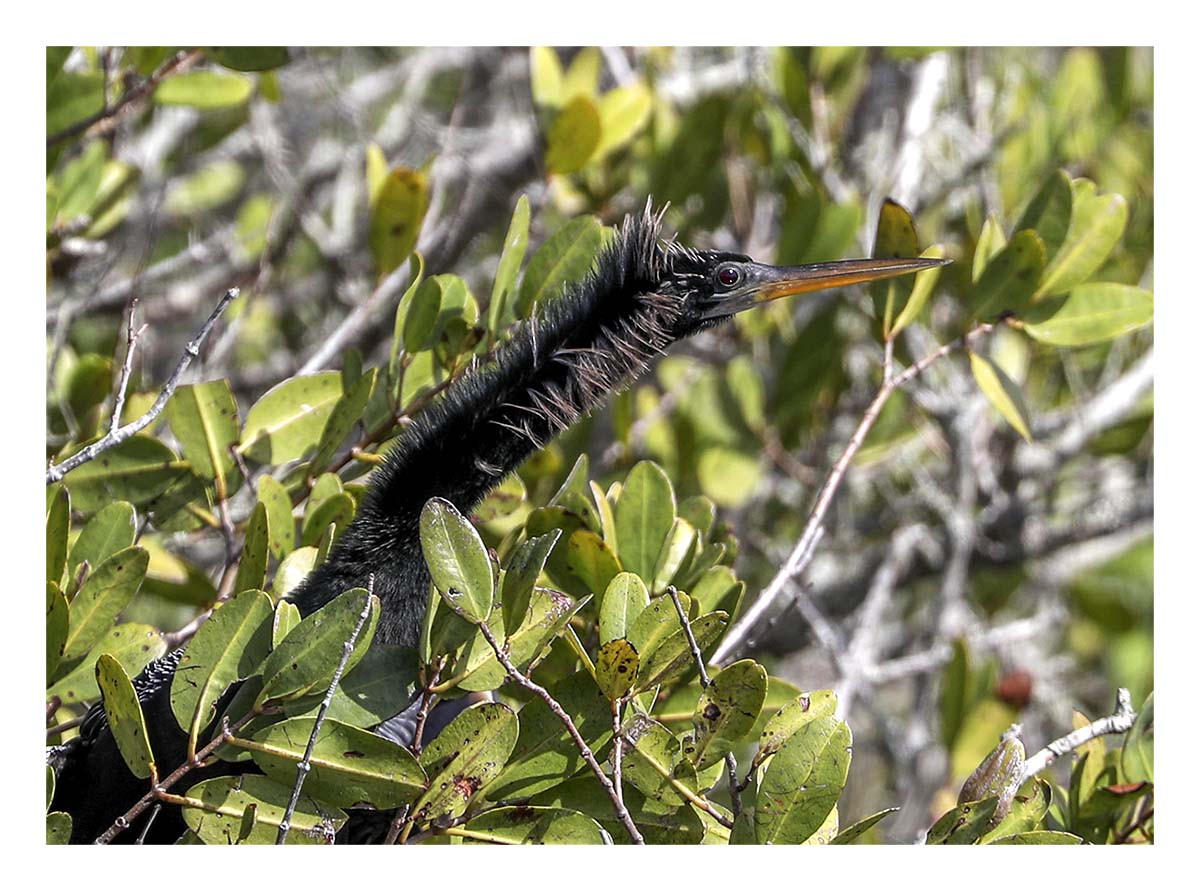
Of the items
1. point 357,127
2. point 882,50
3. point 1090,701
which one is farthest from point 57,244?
point 1090,701

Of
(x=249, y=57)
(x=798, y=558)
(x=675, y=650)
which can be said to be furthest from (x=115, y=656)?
→ (x=249, y=57)

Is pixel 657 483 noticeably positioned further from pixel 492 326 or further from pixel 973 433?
pixel 973 433

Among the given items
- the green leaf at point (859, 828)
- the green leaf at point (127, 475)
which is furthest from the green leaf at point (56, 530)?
the green leaf at point (859, 828)

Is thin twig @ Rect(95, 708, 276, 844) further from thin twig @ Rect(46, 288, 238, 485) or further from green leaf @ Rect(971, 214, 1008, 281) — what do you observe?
green leaf @ Rect(971, 214, 1008, 281)

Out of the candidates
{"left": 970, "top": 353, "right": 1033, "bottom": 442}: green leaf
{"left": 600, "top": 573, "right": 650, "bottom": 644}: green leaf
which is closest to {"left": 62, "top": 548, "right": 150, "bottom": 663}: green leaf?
{"left": 600, "top": 573, "right": 650, "bottom": 644}: green leaf

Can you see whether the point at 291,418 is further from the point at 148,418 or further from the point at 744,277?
the point at 744,277

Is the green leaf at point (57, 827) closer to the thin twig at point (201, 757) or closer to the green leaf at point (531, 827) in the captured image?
the thin twig at point (201, 757)
